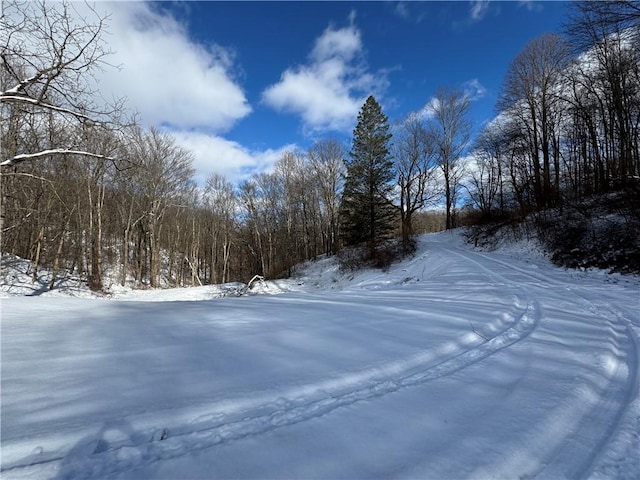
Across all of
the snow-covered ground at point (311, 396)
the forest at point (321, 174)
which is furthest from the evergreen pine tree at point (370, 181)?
the snow-covered ground at point (311, 396)

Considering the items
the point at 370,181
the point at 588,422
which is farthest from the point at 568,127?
the point at 588,422

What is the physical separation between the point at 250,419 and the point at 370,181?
79.1 feet

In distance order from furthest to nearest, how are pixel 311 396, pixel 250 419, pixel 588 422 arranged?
pixel 311 396
pixel 588 422
pixel 250 419

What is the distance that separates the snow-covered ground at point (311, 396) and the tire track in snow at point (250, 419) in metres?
0.01

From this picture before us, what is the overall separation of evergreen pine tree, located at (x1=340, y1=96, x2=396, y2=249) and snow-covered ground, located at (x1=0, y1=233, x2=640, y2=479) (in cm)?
2067

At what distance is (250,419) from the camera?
2.16 m

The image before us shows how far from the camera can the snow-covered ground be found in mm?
1778

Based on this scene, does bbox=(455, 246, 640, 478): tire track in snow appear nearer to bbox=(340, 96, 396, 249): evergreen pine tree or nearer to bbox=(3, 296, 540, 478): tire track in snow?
Answer: bbox=(3, 296, 540, 478): tire track in snow

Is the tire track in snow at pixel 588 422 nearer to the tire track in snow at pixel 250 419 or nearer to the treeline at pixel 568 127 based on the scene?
the tire track in snow at pixel 250 419

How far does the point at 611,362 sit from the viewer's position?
3322 millimetres

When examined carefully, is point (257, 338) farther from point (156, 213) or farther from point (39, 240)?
point (156, 213)

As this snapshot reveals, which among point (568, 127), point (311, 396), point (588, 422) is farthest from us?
point (568, 127)

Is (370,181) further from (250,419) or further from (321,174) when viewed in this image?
(250,419)

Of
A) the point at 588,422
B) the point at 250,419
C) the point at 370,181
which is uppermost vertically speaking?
the point at 370,181
